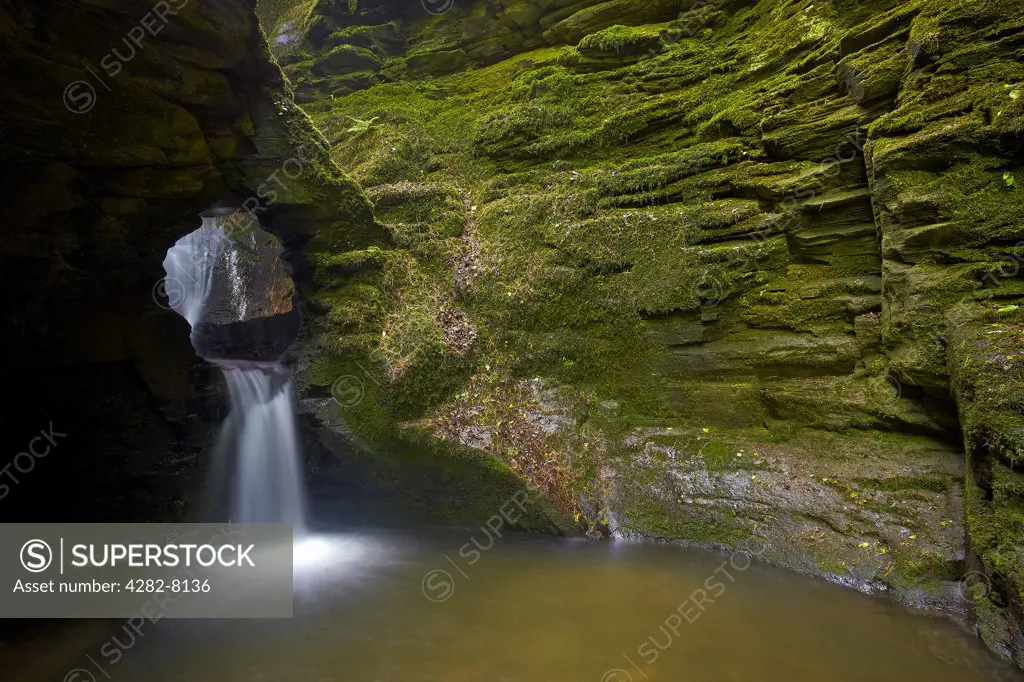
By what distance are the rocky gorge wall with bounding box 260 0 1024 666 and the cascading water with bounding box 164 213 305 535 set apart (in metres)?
1.34

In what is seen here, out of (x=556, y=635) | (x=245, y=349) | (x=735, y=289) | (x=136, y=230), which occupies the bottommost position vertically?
(x=556, y=635)

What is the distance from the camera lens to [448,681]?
11.9 ft

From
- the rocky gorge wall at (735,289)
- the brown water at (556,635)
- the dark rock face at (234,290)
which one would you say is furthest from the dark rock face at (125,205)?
the dark rock face at (234,290)

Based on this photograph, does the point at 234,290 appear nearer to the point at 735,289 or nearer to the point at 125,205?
the point at 125,205

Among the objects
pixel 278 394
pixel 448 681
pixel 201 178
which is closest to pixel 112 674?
pixel 448 681

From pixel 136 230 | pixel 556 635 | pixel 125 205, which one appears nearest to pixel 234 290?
pixel 136 230

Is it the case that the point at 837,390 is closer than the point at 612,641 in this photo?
No

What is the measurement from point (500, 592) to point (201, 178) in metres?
6.34

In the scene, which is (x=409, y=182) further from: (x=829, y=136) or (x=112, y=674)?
(x=112, y=674)

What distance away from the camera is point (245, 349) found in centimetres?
1252

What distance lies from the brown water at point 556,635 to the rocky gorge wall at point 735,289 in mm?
567

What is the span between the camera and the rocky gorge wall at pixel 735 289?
193 inches

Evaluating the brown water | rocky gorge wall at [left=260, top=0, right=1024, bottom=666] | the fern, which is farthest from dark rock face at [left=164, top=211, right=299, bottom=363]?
the brown water

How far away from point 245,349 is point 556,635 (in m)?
11.2
